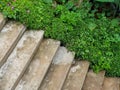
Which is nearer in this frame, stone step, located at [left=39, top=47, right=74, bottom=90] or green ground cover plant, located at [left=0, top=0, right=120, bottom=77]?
stone step, located at [left=39, top=47, right=74, bottom=90]

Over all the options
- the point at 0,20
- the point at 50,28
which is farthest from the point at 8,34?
the point at 50,28

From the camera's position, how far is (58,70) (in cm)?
429

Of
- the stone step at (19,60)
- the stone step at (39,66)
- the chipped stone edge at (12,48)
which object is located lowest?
the stone step at (39,66)

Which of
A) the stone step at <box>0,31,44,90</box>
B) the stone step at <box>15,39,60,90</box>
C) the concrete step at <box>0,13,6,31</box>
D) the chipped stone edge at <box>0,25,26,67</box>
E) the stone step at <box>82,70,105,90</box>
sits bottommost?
the stone step at <box>82,70,105,90</box>

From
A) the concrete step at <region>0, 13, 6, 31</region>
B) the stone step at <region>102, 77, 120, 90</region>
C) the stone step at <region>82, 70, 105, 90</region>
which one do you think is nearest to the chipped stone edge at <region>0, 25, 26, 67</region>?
the concrete step at <region>0, 13, 6, 31</region>

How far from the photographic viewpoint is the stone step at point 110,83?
452cm

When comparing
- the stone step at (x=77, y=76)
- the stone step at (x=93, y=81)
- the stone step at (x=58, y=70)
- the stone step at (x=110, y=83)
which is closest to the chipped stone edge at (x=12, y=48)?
the stone step at (x=58, y=70)

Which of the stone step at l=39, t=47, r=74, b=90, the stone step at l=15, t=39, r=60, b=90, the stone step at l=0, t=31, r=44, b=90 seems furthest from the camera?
the stone step at l=39, t=47, r=74, b=90

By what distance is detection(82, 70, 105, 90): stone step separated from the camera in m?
4.38

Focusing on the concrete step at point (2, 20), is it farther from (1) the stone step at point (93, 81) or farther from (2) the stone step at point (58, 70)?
(1) the stone step at point (93, 81)

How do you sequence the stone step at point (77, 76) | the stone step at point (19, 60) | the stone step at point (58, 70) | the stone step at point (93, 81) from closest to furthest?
the stone step at point (19, 60) < the stone step at point (58, 70) < the stone step at point (77, 76) < the stone step at point (93, 81)

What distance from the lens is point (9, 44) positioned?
4.09 meters

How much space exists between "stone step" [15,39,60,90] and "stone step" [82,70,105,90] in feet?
1.97

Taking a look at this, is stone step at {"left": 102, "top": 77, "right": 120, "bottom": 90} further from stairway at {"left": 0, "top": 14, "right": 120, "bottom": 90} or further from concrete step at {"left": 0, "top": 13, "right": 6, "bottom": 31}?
concrete step at {"left": 0, "top": 13, "right": 6, "bottom": 31}
